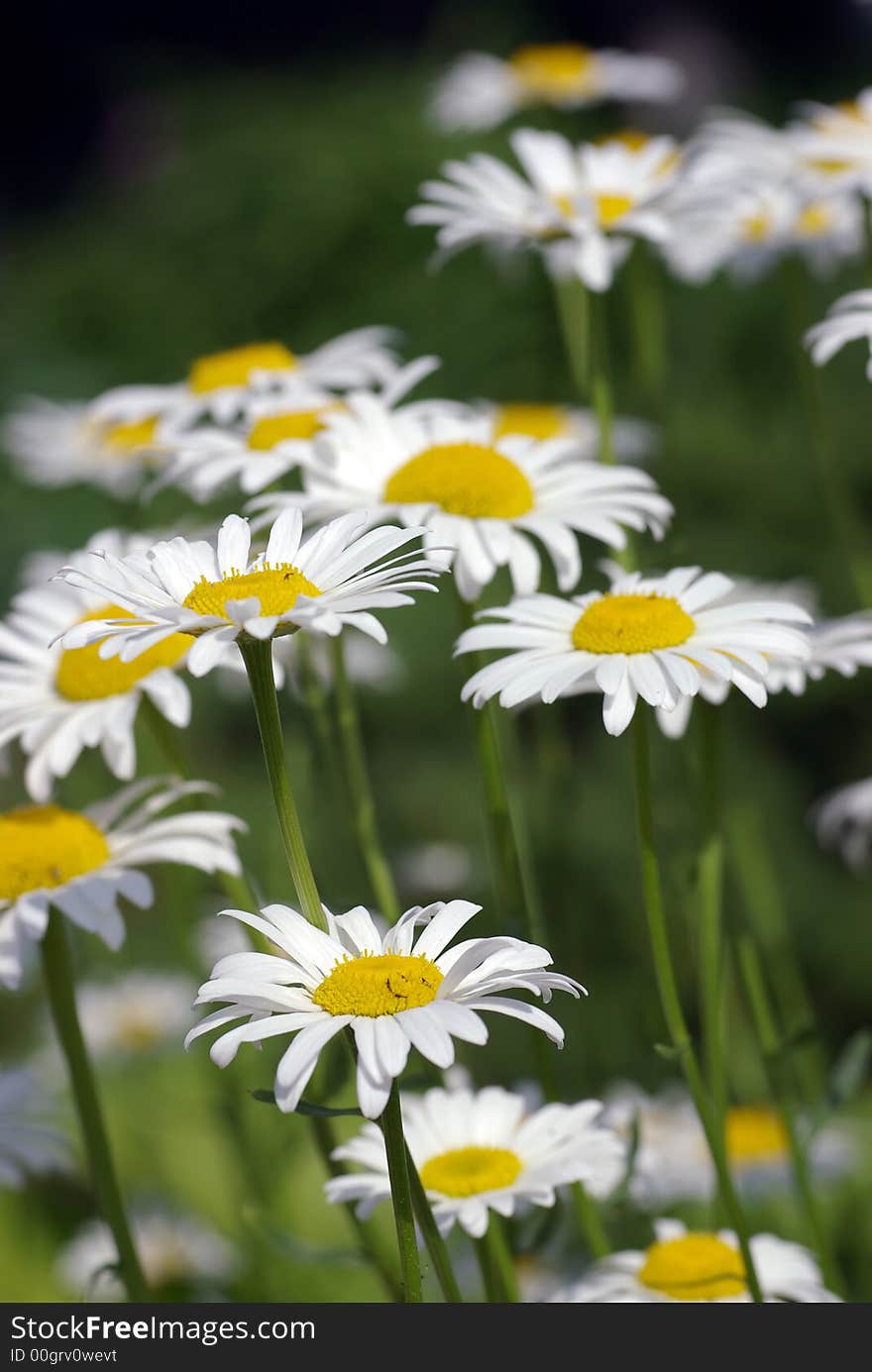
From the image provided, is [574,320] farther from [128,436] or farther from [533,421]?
[128,436]

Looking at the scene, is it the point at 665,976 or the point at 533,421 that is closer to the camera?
the point at 665,976

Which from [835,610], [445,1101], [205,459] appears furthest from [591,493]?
[835,610]

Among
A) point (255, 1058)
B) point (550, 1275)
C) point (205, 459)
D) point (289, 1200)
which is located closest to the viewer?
point (205, 459)

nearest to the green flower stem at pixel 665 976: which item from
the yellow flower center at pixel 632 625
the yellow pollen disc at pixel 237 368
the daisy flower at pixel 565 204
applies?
the yellow flower center at pixel 632 625

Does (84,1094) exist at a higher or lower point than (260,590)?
lower

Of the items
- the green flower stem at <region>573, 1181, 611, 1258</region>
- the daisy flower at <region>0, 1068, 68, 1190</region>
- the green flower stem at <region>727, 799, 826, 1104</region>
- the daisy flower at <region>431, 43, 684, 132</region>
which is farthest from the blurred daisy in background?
the daisy flower at <region>431, 43, 684, 132</region>

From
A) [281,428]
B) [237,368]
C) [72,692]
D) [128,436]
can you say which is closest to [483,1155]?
[72,692]

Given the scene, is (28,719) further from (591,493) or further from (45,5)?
(45,5)

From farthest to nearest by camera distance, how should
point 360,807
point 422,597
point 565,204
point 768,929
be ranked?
point 422,597
point 768,929
point 565,204
point 360,807
